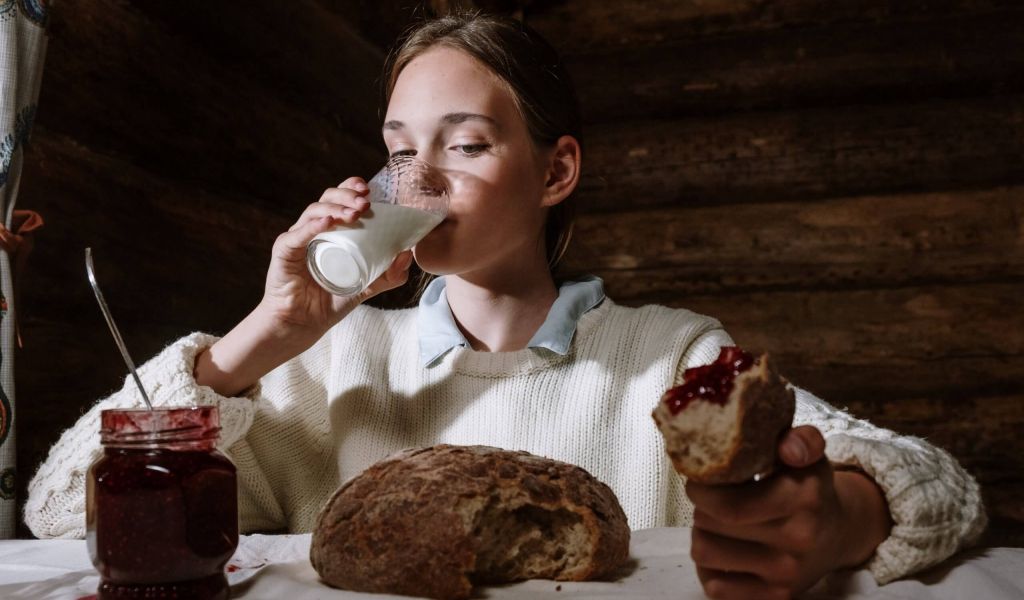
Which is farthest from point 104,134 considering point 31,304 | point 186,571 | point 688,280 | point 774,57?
point 774,57

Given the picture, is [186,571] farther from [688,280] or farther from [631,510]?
[688,280]

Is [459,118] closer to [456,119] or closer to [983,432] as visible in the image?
[456,119]

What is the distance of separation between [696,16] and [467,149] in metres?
1.94

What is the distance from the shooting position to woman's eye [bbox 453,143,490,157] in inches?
50.1

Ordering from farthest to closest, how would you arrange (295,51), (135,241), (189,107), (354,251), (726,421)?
(295,51) < (189,107) < (135,241) < (354,251) < (726,421)

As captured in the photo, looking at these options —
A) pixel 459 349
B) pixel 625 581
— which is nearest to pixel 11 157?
pixel 459 349

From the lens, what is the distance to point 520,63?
1409 mm

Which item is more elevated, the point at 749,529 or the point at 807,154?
the point at 807,154

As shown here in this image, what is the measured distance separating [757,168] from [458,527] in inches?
91.0

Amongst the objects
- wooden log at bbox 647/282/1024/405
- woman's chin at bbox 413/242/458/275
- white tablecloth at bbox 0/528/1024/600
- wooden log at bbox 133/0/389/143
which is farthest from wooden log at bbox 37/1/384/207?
wooden log at bbox 647/282/1024/405

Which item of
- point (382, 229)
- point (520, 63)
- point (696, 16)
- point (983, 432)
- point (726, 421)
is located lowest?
point (983, 432)

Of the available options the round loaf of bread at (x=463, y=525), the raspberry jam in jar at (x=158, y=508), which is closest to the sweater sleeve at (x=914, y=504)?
the round loaf of bread at (x=463, y=525)

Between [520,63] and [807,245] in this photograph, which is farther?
[807,245]

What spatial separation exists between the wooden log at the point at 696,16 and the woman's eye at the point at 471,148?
6.18ft
